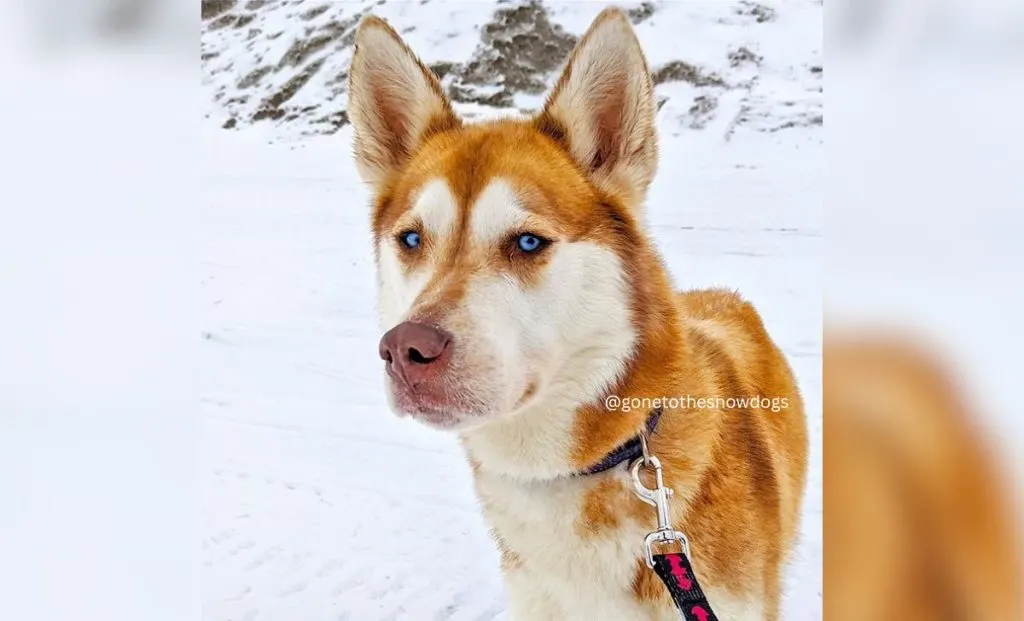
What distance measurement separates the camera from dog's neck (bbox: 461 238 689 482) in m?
→ 1.07

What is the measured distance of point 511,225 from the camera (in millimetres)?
1019

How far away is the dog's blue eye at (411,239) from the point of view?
106cm

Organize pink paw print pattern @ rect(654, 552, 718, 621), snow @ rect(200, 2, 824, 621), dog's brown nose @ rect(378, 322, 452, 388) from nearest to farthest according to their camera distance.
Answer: dog's brown nose @ rect(378, 322, 452, 388), pink paw print pattern @ rect(654, 552, 718, 621), snow @ rect(200, 2, 824, 621)

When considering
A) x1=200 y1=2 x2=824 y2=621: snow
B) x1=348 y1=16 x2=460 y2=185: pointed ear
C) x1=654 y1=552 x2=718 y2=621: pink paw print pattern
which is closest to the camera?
x1=654 y1=552 x2=718 y2=621: pink paw print pattern

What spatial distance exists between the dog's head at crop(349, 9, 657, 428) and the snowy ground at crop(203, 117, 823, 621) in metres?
0.23

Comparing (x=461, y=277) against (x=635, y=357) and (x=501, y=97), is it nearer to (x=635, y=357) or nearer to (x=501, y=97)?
(x=635, y=357)

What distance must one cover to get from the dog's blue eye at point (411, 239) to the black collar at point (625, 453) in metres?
0.41

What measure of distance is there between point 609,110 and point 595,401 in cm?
43

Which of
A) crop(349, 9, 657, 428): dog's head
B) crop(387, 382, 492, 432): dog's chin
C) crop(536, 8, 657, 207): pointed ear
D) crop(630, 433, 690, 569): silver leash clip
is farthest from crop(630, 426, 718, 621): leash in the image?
crop(536, 8, 657, 207): pointed ear

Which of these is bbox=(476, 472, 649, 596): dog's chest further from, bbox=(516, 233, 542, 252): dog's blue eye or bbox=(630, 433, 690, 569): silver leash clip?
bbox=(516, 233, 542, 252): dog's blue eye
